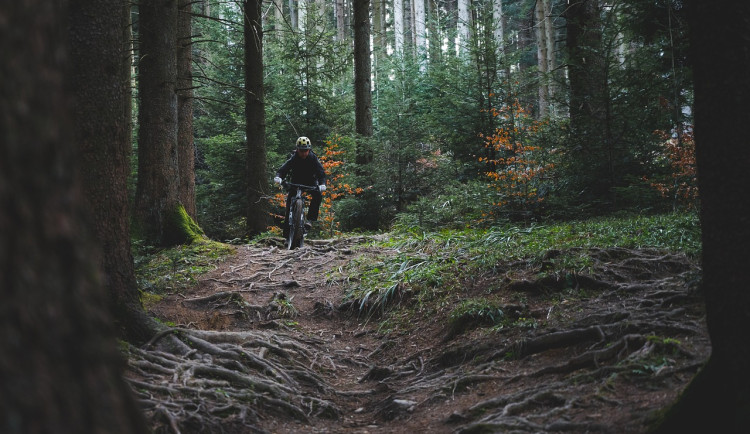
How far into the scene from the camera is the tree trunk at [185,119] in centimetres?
1252

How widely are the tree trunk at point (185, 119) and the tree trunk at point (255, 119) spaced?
1.53 meters

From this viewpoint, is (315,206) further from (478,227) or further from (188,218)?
(478,227)

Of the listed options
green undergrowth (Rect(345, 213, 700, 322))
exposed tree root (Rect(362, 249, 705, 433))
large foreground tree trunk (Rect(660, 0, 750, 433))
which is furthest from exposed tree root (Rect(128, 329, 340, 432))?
large foreground tree trunk (Rect(660, 0, 750, 433))

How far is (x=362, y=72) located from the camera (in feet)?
58.1

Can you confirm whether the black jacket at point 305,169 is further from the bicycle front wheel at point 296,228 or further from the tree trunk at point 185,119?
the tree trunk at point 185,119

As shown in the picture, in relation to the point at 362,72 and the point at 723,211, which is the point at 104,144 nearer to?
the point at 723,211

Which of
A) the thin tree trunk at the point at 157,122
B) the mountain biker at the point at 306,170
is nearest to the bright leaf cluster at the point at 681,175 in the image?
the mountain biker at the point at 306,170

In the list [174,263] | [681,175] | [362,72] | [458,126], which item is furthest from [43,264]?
[362,72]

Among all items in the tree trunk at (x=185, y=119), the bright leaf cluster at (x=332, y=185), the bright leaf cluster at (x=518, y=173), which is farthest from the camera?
the bright leaf cluster at (x=332, y=185)

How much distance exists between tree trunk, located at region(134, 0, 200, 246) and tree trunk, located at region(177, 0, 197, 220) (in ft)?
4.72

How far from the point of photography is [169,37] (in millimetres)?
10664

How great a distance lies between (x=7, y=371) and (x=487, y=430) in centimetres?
302

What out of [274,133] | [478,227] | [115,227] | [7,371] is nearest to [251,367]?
[115,227]

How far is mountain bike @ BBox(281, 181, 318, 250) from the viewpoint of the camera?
11.6 meters
